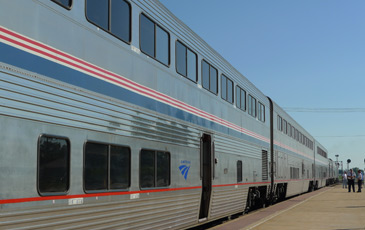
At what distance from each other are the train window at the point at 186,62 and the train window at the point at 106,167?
9.92 ft

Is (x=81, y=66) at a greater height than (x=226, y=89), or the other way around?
(x=226, y=89)

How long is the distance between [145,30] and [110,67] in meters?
1.49

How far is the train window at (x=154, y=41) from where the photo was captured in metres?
8.13

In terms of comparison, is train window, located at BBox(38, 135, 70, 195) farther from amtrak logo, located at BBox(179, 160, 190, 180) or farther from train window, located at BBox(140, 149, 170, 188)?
amtrak logo, located at BBox(179, 160, 190, 180)

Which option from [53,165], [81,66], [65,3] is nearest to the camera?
[53,165]

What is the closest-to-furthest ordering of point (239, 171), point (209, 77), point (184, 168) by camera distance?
point (184, 168)
point (209, 77)
point (239, 171)

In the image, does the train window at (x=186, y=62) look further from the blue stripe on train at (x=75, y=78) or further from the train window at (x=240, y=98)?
the train window at (x=240, y=98)

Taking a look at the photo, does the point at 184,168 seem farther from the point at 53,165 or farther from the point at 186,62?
the point at 53,165

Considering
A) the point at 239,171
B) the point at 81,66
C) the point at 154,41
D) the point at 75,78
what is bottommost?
the point at 239,171

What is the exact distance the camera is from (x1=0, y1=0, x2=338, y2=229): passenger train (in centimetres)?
509

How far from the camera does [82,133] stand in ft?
20.2

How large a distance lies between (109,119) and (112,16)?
1580 millimetres

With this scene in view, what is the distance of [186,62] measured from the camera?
10172 millimetres

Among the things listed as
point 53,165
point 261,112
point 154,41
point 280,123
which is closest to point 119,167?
point 53,165
